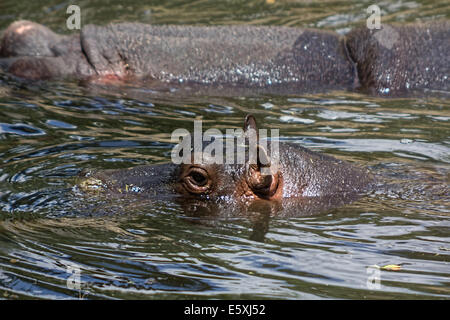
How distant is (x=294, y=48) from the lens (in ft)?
32.7

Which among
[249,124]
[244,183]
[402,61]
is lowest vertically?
[244,183]

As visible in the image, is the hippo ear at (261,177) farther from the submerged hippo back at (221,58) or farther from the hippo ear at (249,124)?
the submerged hippo back at (221,58)

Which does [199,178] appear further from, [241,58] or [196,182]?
[241,58]

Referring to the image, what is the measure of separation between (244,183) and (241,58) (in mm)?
4696

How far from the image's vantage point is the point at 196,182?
17.6ft

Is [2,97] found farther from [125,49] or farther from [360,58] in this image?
[360,58]

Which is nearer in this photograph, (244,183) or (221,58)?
(244,183)

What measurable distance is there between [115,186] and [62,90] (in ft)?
13.2

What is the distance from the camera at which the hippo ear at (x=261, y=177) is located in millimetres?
5219

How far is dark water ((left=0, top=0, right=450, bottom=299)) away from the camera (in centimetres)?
438

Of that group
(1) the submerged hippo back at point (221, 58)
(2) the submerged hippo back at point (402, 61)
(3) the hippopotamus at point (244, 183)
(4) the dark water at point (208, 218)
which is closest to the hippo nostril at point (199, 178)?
(3) the hippopotamus at point (244, 183)

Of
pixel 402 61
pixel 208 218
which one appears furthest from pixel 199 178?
pixel 402 61

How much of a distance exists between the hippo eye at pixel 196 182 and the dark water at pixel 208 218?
19 centimetres

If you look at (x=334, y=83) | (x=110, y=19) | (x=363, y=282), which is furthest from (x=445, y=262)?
(x=110, y=19)
